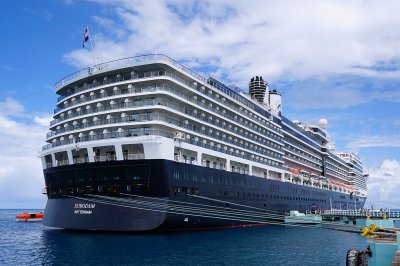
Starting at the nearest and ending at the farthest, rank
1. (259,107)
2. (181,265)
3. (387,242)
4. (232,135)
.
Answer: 1. (387,242)
2. (181,265)
3. (232,135)
4. (259,107)

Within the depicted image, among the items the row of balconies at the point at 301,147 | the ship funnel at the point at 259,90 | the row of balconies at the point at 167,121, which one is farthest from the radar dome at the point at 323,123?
the row of balconies at the point at 167,121

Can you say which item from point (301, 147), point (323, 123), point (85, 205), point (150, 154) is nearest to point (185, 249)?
point (150, 154)

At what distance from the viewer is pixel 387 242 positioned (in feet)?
73.2

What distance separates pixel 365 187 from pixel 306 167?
55.2m

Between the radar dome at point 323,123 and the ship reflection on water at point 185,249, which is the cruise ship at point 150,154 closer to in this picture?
the ship reflection on water at point 185,249

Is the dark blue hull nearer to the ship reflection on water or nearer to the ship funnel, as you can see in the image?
the ship reflection on water

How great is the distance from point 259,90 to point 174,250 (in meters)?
48.2

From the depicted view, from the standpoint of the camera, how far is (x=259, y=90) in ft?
241

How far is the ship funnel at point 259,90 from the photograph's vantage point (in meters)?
73.5

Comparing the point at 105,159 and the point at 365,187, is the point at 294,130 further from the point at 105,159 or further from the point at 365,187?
the point at 365,187

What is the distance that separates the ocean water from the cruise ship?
235 centimetres

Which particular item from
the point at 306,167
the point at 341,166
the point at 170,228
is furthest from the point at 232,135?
the point at 341,166

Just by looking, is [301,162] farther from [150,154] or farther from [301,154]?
[150,154]

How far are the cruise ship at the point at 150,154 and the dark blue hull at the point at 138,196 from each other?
0.10m
